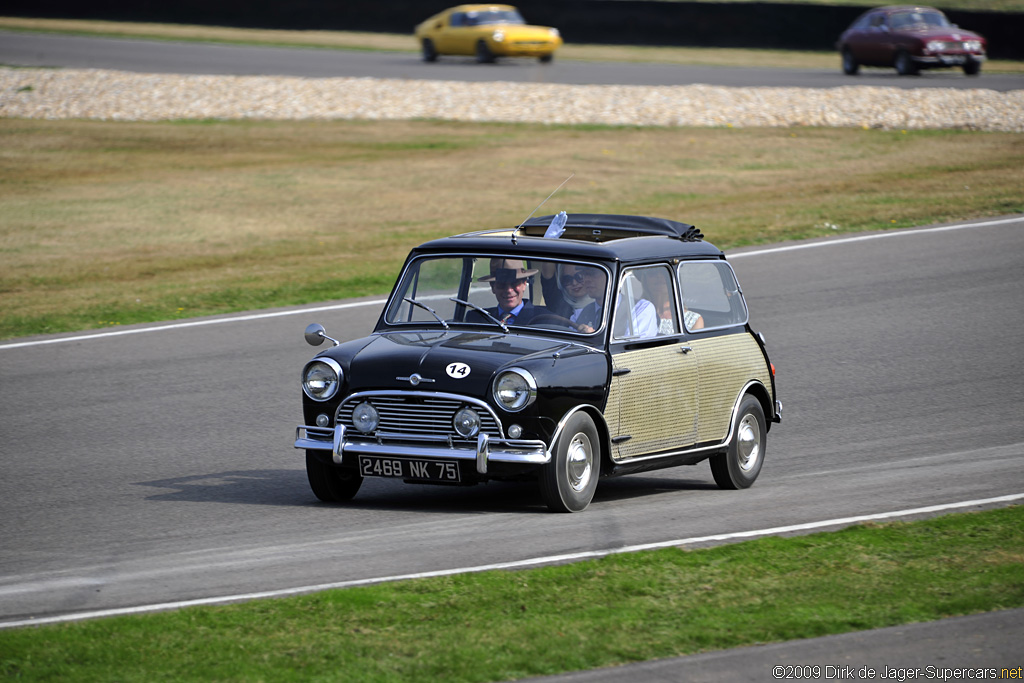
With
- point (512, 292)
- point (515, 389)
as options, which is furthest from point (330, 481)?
point (512, 292)

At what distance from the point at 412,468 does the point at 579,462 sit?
1012mm

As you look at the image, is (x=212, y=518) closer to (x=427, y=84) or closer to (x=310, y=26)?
(x=427, y=84)

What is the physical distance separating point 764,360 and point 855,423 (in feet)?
6.07

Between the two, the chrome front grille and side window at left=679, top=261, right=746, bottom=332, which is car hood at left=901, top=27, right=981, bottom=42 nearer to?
side window at left=679, top=261, right=746, bottom=332

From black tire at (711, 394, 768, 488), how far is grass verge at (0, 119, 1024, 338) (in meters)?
7.96

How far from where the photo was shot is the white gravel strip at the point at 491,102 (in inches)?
1202

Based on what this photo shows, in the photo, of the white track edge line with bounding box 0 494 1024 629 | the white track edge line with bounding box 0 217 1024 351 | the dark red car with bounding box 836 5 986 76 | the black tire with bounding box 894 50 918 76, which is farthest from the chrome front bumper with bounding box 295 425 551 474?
the black tire with bounding box 894 50 918 76

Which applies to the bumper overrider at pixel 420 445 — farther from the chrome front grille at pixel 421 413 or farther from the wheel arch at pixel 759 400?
the wheel arch at pixel 759 400

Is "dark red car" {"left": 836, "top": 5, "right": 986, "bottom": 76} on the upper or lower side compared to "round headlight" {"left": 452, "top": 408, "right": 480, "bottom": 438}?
upper

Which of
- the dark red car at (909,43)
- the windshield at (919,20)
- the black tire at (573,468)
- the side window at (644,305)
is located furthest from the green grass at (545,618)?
the windshield at (919,20)

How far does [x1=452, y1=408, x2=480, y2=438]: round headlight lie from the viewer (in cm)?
812

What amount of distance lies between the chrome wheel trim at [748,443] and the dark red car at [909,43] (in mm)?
28774

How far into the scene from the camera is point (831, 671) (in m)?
5.62

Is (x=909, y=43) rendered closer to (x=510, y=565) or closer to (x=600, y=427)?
(x=600, y=427)
